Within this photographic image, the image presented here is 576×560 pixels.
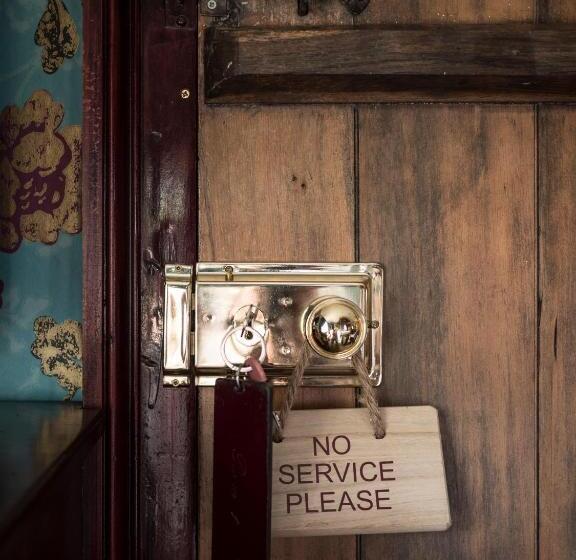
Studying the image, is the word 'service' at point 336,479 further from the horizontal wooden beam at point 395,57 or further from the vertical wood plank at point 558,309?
the horizontal wooden beam at point 395,57

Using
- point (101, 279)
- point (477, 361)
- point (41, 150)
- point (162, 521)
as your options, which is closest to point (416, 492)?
point (477, 361)

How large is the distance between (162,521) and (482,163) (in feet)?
1.68

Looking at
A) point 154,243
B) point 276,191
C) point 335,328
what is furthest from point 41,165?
point 335,328

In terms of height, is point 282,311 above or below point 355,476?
above

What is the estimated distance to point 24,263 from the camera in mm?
659

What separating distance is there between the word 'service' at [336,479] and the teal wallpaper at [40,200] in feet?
0.85

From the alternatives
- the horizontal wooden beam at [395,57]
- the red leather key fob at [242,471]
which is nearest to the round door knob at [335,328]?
the red leather key fob at [242,471]

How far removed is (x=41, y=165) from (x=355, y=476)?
0.46m

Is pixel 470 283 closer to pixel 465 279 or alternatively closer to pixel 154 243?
pixel 465 279

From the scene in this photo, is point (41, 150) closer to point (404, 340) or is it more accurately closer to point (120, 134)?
point (120, 134)

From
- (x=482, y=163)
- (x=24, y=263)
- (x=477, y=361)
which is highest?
(x=482, y=163)

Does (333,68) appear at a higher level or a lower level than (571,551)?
higher

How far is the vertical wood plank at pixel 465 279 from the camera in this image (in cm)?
64

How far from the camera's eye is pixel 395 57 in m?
0.59
